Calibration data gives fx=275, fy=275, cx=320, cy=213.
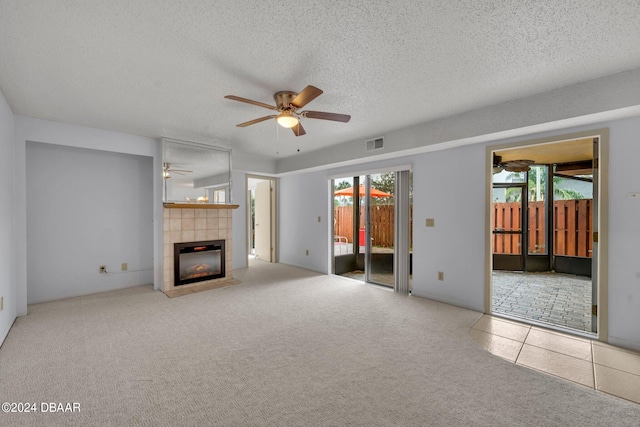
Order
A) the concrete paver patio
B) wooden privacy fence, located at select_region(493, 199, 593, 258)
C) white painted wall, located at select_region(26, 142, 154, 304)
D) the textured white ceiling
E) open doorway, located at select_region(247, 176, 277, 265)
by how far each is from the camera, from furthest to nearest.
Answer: open doorway, located at select_region(247, 176, 277, 265) < wooden privacy fence, located at select_region(493, 199, 593, 258) < white painted wall, located at select_region(26, 142, 154, 304) < the concrete paver patio < the textured white ceiling

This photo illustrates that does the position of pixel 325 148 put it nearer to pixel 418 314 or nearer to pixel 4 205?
pixel 418 314

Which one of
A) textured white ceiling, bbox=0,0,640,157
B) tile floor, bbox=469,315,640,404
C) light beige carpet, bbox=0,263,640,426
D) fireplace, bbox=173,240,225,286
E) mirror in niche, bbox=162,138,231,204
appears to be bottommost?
tile floor, bbox=469,315,640,404

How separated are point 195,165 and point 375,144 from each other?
327 cm

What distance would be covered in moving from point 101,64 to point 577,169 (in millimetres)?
7471

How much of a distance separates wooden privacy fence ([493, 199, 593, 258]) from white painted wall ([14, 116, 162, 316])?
22.5 feet

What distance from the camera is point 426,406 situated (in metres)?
1.84

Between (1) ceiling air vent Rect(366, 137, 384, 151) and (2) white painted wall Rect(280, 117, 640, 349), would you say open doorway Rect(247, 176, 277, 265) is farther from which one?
(1) ceiling air vent Rect(366, 137, 384, 151)

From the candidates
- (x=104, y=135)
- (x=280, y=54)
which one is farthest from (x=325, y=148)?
(x=104, y=135)

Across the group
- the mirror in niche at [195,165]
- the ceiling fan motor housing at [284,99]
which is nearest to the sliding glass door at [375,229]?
the mirror in niche at [195,165]

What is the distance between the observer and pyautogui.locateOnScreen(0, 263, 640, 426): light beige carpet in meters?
1.76

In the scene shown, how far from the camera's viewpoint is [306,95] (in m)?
2.30

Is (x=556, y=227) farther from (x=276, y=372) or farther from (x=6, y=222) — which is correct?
(x=6, y=222)

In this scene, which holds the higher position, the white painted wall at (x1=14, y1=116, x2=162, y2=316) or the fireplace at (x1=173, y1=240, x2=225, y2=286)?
the white painted wall at (x1=14, y1=116, x2=162, y2=316)

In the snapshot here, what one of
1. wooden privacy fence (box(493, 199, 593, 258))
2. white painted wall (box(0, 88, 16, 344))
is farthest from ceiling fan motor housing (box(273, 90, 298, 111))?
wooden privacy fence (box(493, 199, 593, 258))
